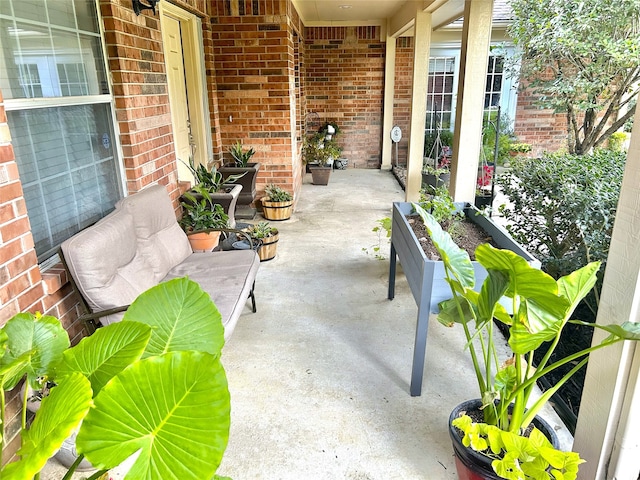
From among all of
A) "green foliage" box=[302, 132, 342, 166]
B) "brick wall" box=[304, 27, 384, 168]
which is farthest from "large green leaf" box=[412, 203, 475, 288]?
"brick wall" box=[304, 27, 384, 168]

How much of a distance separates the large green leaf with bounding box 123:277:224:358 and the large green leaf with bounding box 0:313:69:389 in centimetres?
21

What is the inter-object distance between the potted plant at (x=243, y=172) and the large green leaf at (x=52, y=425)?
374cm

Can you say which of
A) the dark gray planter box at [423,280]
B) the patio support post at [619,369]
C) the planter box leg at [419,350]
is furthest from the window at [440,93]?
the patio support post at [619,369]

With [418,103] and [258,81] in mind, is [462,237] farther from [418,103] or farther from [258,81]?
[258,81]

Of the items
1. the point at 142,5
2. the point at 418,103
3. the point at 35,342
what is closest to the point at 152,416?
the point at 35,342

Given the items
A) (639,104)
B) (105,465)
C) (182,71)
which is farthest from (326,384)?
(182,71)

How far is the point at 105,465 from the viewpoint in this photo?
2.71ft

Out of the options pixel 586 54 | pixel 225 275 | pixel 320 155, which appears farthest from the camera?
pixel 320 155

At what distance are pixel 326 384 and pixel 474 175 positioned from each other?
7.54ft

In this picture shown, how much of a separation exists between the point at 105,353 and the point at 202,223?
2392 millimetres

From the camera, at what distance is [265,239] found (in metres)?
3.79

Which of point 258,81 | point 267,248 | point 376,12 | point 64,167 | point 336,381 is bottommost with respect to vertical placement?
→ point 336,381

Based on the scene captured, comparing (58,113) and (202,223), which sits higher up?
(58,113)

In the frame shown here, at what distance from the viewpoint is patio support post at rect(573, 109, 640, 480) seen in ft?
4.38
